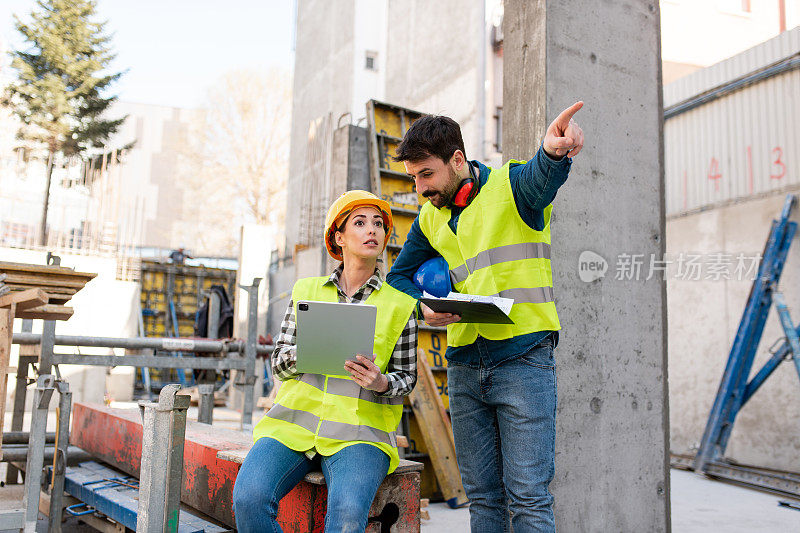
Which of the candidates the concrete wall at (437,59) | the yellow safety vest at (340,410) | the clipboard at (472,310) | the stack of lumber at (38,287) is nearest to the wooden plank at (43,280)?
the stack of lumber at (38,287)

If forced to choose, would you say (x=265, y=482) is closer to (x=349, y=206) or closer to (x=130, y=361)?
(x=349, y=206)

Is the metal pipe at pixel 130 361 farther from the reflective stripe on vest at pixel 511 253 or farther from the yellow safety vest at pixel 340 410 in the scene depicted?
the reflective stripe on vest at pixel 511 253

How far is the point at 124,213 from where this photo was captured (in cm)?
1628

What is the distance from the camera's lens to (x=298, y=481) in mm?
2625

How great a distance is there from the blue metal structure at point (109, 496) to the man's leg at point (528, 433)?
1.77 m

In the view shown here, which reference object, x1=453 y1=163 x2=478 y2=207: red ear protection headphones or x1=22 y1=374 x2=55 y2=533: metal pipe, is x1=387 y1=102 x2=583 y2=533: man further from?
x1=22 y1=374 x2=55 y2=533: metal pipe

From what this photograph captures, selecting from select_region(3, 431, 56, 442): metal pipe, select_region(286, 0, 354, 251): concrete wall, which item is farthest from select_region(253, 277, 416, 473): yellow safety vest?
select_region(286, 0, 354, 251): concrete wall

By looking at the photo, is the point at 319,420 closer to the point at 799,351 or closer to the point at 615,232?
the point at 615,232

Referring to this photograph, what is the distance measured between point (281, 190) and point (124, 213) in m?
19.0

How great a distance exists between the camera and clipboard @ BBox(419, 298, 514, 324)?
89.7 inches

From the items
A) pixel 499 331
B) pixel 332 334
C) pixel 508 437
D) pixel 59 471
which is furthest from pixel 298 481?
pixel 59 471

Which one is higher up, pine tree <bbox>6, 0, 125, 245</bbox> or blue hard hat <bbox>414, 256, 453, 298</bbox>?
pine tree <bbox>6, 0, 125, 245</bbox>

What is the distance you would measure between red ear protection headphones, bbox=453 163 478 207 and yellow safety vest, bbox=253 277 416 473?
54 centimetres

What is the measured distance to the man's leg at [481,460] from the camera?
2607 mm
